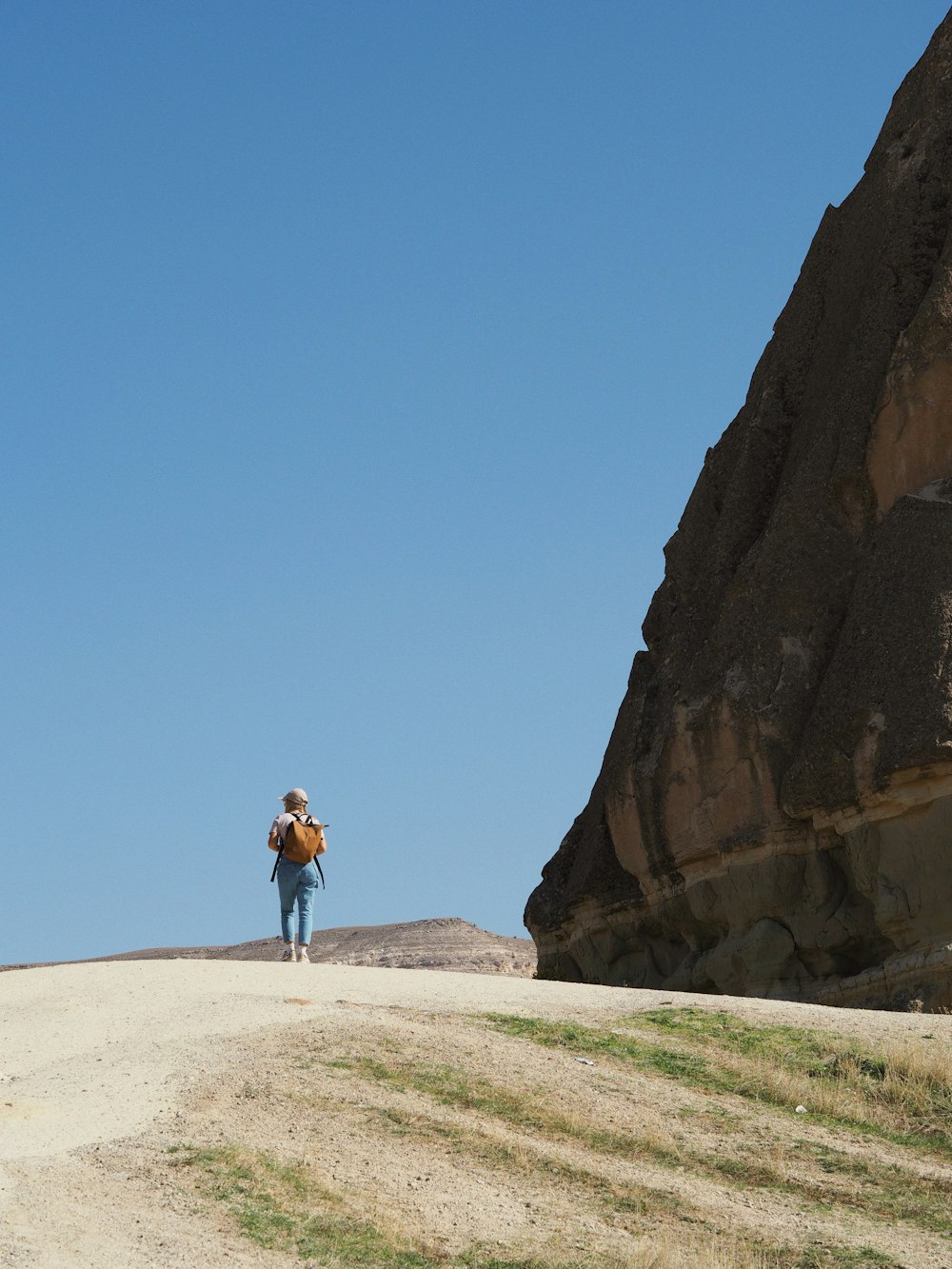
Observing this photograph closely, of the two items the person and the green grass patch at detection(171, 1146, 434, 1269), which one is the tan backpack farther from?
the green grass patch at detection(171, 1146, 434, 1269)

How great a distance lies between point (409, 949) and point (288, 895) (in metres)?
19.5

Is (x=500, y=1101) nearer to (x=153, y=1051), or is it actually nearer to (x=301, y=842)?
(x=153, y=1051)

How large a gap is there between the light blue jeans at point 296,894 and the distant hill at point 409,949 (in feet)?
52.2

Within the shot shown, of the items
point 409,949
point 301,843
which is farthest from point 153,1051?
point 409,949

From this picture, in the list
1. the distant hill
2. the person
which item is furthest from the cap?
the distant hill

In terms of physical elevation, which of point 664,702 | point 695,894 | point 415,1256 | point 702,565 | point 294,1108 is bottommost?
point 415,1256

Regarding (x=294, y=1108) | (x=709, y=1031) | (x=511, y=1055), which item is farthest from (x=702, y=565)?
(x=294, y=1108)

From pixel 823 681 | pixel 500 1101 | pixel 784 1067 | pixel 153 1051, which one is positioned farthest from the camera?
pixel 823 681

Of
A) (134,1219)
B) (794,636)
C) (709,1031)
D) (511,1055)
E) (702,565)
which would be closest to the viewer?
(134,1219)

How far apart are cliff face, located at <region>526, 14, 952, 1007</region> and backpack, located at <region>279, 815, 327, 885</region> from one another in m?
4.81

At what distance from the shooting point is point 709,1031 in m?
11.4

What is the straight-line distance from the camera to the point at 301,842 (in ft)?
48.2

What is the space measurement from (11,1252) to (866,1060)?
19.4 ft

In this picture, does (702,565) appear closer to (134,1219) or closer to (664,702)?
(664,702)
